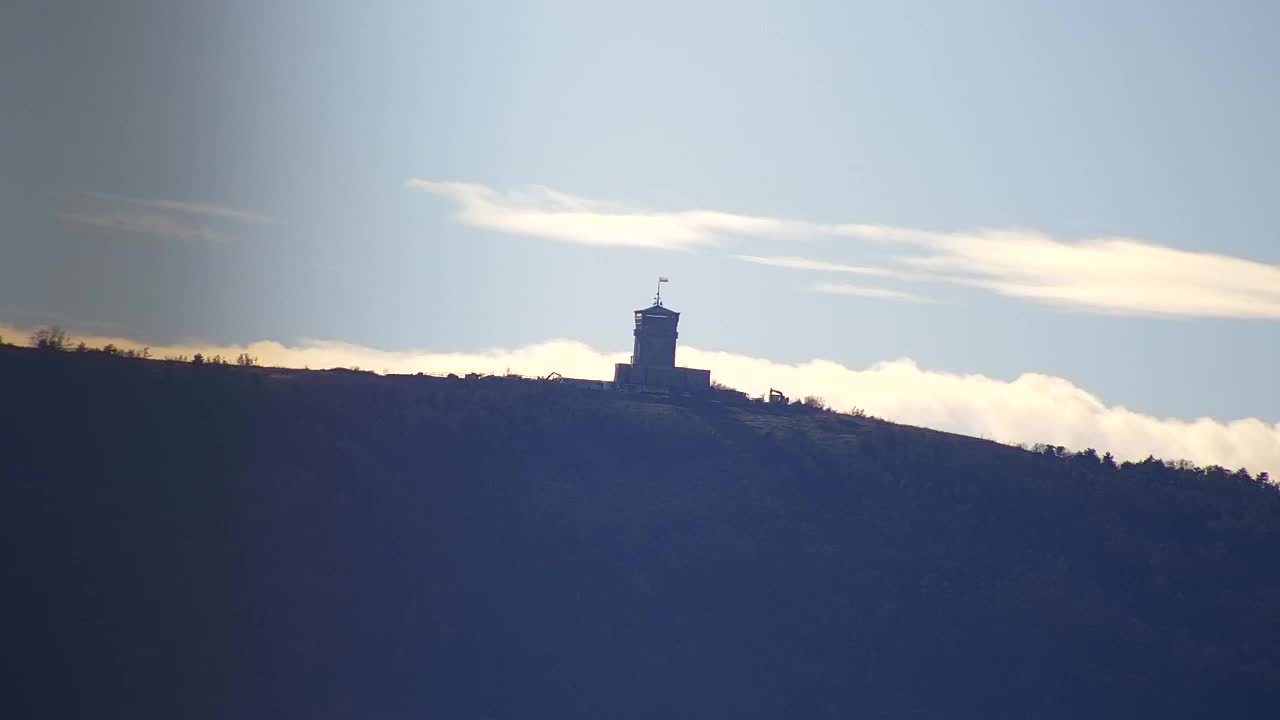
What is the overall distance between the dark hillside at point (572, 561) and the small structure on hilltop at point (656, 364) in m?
1.32

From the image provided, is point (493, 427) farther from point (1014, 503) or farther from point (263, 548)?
point (1014, 503)

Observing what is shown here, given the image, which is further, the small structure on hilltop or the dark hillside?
the small structure on hilltop

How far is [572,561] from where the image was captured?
96438 millimetres

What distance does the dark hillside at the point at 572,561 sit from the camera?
86.5m

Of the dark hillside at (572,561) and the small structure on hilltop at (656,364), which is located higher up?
the small structure on hilltop at (656,364)

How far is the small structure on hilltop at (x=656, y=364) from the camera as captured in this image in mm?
103938

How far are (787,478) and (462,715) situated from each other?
80.3 ft

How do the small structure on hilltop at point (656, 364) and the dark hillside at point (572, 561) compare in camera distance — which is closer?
the dark hillside at point (572, 561)

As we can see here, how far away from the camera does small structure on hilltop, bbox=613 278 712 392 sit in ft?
341

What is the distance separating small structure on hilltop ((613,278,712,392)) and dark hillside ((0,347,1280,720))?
52.0 inches

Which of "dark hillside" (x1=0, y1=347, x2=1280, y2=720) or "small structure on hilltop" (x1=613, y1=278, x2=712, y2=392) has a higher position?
"small structure on hilltop" (x1=613, y1=278, x2=712, y2=392)

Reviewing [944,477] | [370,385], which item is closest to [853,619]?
[944,477]

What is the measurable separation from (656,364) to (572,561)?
14281 millimetres

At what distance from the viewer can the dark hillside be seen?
284ft
